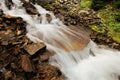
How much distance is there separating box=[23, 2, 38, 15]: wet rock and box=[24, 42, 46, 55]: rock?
363cm

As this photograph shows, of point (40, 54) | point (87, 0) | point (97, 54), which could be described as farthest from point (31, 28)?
point (87, 0)

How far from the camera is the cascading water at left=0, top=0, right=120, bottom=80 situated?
341 inches

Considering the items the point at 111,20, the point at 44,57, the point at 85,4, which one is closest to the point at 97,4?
the point at 85,4

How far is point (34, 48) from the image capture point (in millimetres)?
8344

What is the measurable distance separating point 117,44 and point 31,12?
4568 millimetres

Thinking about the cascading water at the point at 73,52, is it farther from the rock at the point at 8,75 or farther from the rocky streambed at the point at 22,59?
the rock at the point at 8,75

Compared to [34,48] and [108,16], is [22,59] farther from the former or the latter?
Result: [108,16]

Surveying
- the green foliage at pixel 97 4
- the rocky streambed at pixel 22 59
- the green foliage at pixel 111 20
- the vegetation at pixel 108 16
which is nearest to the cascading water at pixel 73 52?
the rocky streambed at pixel 22 59

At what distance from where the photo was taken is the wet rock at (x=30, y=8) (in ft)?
38.8

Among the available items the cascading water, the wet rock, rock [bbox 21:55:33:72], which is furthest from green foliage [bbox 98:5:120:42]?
rock [bbox 21:55:33:72]

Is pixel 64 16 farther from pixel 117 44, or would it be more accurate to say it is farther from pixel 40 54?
pixel 40 54

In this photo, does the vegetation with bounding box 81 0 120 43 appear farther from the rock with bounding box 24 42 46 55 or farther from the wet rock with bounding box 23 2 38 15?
the rock with bounding box 24 42 46 55

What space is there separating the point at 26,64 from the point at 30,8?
5223 millimetres

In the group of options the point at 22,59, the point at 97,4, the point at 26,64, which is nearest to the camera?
the point at 26,64
